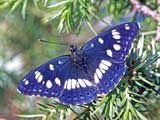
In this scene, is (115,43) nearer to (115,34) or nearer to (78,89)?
(115,34)

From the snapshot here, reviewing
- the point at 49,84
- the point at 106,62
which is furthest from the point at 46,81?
the point at 106,62

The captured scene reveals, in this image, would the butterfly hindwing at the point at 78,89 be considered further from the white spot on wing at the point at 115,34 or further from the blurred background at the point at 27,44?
the blurred background at the point at 27,44

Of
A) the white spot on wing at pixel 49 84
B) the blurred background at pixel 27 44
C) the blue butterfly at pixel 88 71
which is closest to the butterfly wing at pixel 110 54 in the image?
the blue butterfly at pixel 88 71

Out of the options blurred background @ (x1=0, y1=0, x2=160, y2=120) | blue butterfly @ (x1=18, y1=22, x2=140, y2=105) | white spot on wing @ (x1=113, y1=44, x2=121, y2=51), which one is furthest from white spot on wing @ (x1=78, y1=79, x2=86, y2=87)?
blurred background @ (x1=0, y1=0, x2=160, y2=120)

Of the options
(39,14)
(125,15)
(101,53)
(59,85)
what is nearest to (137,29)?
(101,53)

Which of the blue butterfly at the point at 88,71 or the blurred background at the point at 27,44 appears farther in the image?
the blurred background at the point at 27,44

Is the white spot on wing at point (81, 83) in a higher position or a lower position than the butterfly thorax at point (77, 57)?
lower

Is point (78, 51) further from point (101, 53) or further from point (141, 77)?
point (141, 77)
